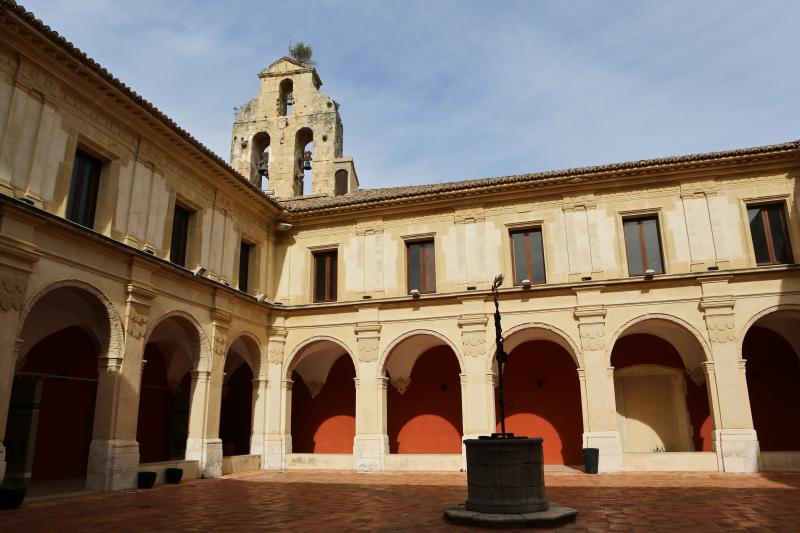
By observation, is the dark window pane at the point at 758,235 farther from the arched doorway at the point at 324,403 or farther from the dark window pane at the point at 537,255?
the arched doorway at the point at 324,403

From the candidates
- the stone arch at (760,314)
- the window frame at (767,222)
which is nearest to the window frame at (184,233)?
the stone arch at (760,314)

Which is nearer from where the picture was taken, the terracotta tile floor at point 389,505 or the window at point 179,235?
the terracotta tile floor at point 389,505

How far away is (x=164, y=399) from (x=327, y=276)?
5.98 m

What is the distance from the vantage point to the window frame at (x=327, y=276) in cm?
1812

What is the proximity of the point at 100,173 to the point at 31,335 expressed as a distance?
3.84 metres

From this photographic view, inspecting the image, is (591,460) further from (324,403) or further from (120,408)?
(120,408)

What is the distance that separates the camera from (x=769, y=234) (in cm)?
1511

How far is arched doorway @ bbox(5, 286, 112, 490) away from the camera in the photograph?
41.1 ft

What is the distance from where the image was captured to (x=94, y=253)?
11609mm

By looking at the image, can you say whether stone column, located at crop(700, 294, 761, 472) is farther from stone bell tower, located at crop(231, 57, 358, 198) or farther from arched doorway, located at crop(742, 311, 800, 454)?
stone bell tower, located at crop(231, 57, 358, 198)

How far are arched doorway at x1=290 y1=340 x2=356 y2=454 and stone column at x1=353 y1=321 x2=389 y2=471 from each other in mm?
2155

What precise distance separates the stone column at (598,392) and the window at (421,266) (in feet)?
14.0

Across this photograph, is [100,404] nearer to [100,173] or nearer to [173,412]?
[100,173]

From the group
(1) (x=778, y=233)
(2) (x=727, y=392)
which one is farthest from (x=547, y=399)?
(1) (x=778, y=233)
